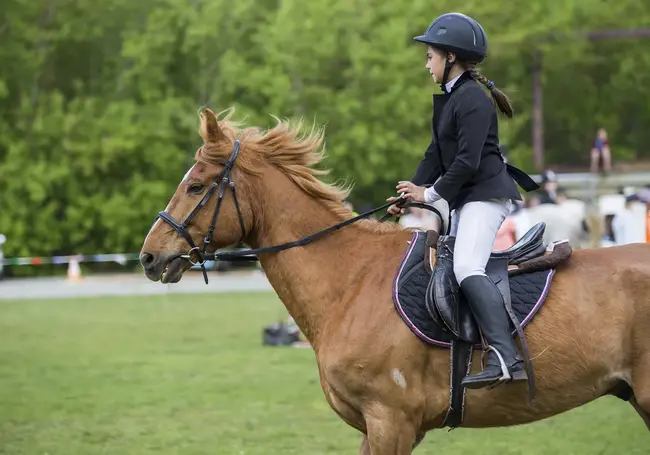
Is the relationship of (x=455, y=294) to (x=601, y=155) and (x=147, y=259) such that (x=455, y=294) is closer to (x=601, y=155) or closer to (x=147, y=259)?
(x=147, y=259)

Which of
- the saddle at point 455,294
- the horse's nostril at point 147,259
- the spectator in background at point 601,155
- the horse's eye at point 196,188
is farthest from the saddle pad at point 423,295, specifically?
the spectator in background at point 601,155

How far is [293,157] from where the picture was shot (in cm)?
684

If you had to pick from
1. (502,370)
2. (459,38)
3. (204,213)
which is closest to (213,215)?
(204,213)

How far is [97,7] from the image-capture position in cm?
4109

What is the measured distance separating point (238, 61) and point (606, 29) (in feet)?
57.7

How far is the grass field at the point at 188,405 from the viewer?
A: 964 centimetres

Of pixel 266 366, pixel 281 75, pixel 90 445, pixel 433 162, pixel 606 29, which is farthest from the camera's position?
pixel 606 29

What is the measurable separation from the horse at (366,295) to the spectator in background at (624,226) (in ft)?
35.3

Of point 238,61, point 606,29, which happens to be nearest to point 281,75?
point 238,61

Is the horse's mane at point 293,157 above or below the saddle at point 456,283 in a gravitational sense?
above

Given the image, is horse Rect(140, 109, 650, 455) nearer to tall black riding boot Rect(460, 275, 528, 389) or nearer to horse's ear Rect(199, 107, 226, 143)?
horse's ear Rect(199, 107, 226, 143)

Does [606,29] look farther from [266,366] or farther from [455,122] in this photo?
[455,122]

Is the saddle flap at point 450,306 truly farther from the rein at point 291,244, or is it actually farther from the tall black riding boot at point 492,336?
the rein at point 291,244

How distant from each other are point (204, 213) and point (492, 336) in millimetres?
1916
